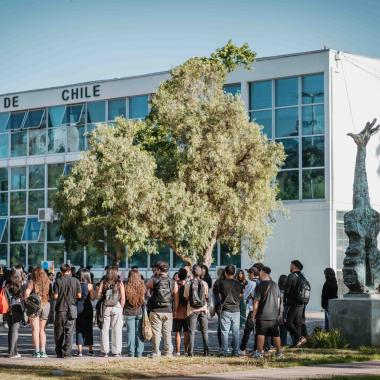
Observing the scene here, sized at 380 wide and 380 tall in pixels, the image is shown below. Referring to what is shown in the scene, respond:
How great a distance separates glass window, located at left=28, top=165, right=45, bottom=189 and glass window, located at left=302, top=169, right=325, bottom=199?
589 inches

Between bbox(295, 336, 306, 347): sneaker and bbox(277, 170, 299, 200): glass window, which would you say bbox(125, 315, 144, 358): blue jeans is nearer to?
Result: bbox(295, 336, 306, 347): sneaker

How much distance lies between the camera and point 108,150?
1446 inches

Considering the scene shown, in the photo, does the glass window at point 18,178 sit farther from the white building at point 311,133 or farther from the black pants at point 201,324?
the black pants at point 201,324

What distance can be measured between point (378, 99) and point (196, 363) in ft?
93.0

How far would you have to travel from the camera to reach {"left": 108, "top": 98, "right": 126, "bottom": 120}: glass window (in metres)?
50.3

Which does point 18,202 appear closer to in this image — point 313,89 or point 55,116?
point 55,116

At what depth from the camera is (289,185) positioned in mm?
44375

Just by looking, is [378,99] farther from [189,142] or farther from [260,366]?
[260,366]

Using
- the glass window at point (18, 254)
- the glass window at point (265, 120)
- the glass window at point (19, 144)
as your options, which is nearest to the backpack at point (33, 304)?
the glass window at point (265, 120)

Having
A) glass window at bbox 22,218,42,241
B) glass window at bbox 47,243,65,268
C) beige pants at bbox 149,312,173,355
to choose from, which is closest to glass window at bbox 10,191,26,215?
glass window at bbox 22,218,42,241

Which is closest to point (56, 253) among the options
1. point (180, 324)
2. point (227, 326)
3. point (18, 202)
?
point (18, 202)

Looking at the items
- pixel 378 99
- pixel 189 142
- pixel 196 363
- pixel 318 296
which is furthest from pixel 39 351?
pixel 378 99

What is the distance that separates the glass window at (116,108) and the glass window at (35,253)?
296 inches

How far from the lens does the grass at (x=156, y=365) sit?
55.8 feet
